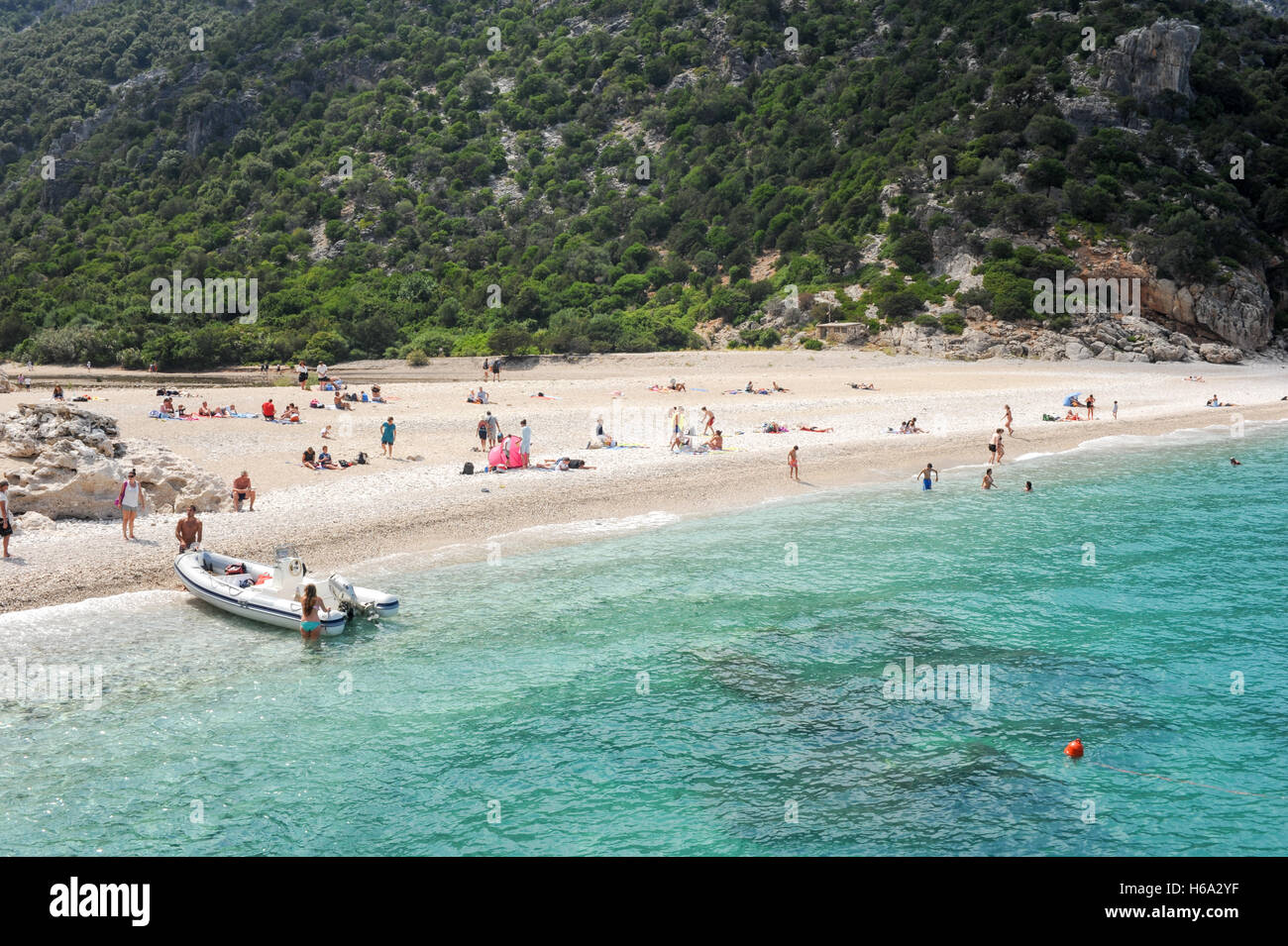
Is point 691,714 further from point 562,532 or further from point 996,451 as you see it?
point 996,451

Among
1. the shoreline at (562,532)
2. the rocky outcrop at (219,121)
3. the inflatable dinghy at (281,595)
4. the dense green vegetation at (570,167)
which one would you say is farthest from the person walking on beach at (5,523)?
the rocky outcrop at (219,121)

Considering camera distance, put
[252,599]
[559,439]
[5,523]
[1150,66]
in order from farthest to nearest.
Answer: [1150,66] < [559,439] < [5,523] < [252,599]

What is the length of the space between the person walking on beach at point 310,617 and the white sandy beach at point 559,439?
3.46 meters

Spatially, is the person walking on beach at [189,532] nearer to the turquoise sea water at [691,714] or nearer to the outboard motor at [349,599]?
the turquoise sea water at [691,714]

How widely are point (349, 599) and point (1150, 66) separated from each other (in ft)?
249

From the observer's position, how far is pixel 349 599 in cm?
1659

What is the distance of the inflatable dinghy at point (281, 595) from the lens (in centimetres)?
1630

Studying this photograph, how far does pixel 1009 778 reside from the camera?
1185cm

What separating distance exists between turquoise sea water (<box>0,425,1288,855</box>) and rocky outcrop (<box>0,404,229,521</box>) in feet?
14.9

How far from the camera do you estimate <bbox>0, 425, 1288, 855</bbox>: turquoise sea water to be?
35.5 ft

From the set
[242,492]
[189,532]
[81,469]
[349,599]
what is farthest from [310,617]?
[81,469]

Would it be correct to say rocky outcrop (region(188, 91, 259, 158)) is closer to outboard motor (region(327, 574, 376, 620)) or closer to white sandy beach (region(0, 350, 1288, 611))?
white sandy beach (region(0, 350, 1288, 611))
